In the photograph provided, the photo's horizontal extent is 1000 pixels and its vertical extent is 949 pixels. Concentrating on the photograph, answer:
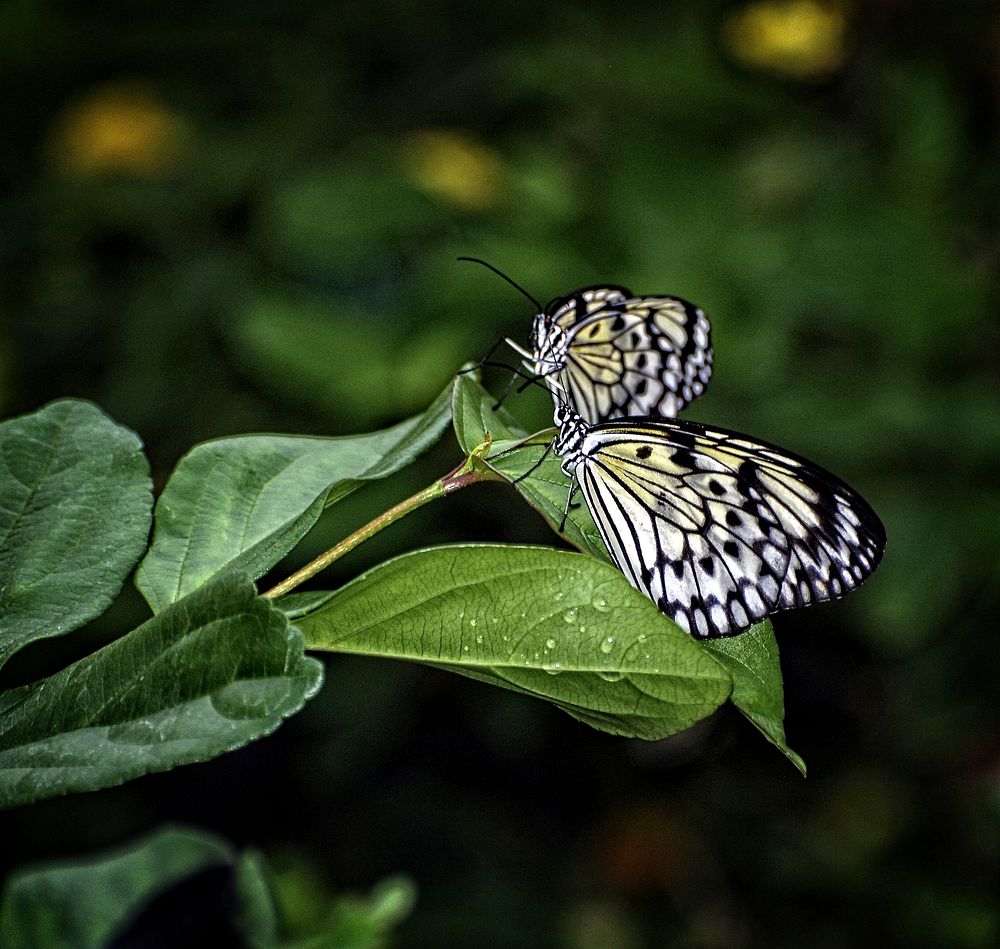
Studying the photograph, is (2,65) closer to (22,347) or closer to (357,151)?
(22,347)

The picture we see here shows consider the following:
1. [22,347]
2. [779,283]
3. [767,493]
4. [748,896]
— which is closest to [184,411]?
[22,347]

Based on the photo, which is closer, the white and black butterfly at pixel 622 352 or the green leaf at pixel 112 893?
the green leaf at pixel 112 893

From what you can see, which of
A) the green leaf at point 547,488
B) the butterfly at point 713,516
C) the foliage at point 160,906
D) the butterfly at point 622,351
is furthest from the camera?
the butterfly at point 622,351

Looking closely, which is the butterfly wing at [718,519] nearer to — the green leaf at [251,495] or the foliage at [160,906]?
the green leaf at [251,495]

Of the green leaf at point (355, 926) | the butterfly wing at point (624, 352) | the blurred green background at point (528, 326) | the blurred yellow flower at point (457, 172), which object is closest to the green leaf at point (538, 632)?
the green leaf at point (355, 926)

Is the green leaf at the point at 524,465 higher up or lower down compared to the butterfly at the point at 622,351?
higher up

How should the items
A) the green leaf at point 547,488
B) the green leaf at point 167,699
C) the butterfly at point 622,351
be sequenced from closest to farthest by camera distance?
the green leaf at point 167,699 < the green leaf at point 547,488 < the butterfly at point 622,351

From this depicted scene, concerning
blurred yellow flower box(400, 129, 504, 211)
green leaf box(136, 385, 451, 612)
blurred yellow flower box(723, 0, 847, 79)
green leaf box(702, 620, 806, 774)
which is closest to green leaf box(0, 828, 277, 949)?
green leaf box(136, 385, 451, 612)

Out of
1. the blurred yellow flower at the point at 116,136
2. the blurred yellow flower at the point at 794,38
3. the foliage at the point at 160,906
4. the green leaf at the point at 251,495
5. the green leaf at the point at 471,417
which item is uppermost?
the blurred yellow flower at the point at 794,38
